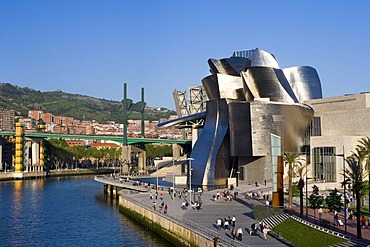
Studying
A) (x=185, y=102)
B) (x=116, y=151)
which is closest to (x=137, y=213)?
(x=185, y=102)

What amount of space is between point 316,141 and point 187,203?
27781 mm

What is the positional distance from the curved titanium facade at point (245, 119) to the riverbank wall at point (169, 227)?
54.6 feet

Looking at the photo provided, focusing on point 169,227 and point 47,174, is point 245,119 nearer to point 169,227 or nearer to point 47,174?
point 169,227

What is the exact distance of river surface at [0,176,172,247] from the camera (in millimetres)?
38750

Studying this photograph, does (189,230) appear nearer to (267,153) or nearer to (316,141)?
(267,153)

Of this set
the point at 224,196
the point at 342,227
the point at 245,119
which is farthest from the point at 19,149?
the point at 342,227

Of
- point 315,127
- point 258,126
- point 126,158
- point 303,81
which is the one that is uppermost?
point 303,81

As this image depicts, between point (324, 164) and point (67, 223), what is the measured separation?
34.6 meters

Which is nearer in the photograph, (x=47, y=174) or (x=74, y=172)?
(x=47, y=174)

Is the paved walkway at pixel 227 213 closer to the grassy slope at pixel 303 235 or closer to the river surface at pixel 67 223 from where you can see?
the grassy slope at pixel 303 235

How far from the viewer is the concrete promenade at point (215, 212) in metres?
30.0

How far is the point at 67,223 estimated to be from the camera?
46906 millimetres

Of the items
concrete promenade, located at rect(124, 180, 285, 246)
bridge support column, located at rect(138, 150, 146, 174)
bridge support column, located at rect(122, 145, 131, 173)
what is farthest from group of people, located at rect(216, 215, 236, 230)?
bridge support column, located at rect(138, 150, 146, 174)

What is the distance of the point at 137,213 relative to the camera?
4797 centimetres
